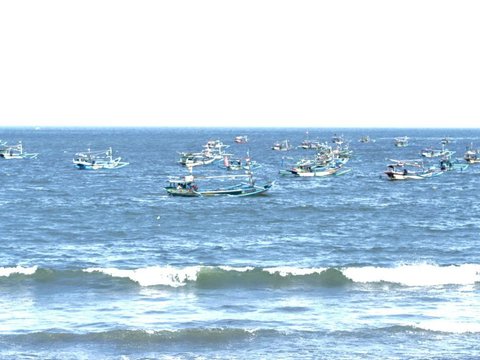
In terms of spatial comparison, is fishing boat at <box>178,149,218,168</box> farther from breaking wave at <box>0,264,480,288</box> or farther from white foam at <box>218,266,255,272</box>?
breaking wave at <box>0,264,480,288</box>

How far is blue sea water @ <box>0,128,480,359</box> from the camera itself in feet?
93.6

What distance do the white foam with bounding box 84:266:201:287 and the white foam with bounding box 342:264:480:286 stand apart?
292 inches

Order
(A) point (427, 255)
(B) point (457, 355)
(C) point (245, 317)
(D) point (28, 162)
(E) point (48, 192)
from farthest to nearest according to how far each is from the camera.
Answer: (D) point (28, 162) → (E) point (48, 192) → (A) point (427, 255) → (C) point (245, 317) → (B) point (457, 355)

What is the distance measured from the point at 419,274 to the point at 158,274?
12.3m

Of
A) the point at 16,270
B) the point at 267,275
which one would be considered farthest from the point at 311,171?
the point at 16,270

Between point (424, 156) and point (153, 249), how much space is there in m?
116

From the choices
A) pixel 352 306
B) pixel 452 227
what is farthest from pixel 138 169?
pixel 352 306

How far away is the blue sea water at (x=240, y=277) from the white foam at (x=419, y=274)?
3.9 inches

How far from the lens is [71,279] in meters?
39.5

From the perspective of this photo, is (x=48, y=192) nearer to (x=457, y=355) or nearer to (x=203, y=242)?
(x=203, y=242)

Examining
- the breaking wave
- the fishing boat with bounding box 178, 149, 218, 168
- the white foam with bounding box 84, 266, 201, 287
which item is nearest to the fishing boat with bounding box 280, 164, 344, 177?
the fishing boat with bounding box 178, 149, 218, 168

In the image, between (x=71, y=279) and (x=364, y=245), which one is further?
(x=364, y=245)

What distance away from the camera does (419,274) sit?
39.5 meters

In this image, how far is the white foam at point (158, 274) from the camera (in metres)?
38.4
